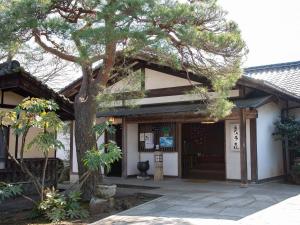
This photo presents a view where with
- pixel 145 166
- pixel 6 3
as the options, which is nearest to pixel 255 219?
pixel 6 3

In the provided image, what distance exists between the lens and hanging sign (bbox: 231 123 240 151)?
47.3 ft

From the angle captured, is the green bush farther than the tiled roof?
No

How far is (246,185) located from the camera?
12844 millimetres

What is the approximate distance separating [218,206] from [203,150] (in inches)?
333

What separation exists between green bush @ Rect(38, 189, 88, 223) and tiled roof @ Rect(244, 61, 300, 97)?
9.42 meters

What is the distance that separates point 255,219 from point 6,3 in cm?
706

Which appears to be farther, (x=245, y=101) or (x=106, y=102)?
(x=245, y=101)

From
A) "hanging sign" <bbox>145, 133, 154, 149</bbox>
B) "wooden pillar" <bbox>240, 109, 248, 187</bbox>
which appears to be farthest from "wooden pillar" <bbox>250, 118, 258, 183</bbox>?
"hanging sign" <bbox>145, 133, 154, 149</bbox>

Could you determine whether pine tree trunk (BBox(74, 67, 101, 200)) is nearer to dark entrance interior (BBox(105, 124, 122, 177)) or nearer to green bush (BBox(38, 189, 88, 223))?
green bush (BBox(38, 189, 88, 223))

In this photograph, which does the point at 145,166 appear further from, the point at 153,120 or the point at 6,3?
the point at 6,3

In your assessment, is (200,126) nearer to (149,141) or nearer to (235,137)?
(149,141)

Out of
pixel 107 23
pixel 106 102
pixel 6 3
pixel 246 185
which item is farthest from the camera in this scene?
pixel 246 185

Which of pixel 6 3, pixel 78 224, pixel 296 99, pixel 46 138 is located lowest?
pixel 78 224

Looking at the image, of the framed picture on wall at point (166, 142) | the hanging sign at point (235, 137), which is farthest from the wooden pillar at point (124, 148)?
the hanging sign at point (235, 137)
